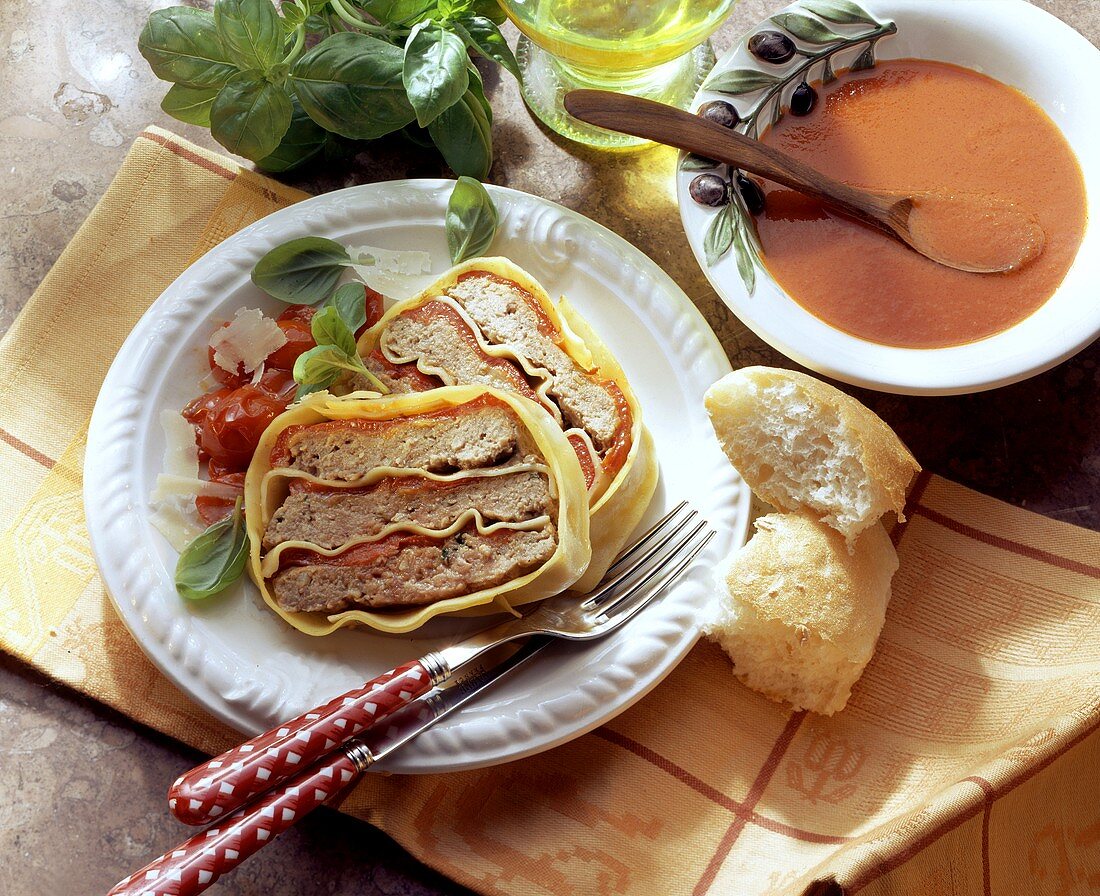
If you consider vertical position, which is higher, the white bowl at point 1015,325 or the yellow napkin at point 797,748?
the white bowl at point 1015,325

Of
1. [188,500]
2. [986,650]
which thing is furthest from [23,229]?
[986,650]

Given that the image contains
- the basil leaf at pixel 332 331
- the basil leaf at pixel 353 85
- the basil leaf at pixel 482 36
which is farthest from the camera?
the basil leaf at pixel 482 36

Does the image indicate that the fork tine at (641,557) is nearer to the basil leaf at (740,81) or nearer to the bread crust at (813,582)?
the bread crust at (813,582)

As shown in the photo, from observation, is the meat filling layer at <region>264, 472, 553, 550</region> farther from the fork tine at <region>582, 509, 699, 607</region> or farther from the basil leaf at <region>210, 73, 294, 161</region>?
the basil leaf at <region>210, 73, 294, 161</region>

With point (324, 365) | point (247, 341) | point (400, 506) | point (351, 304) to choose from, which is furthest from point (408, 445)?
point (247, 341)

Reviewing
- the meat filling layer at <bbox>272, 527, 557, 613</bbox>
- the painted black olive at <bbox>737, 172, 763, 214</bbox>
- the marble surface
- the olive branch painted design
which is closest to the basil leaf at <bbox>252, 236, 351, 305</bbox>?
the marble surface

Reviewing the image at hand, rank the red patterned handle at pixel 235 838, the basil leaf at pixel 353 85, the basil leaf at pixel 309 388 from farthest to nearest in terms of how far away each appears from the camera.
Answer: the basil leaf at pixel 353 85 < the basil leaf at pixel 309 388 < the red patterned handle at pixel 235 838

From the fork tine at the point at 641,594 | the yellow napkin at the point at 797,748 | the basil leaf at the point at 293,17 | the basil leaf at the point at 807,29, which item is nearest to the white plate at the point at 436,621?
the fork tine at the point at 641,594
